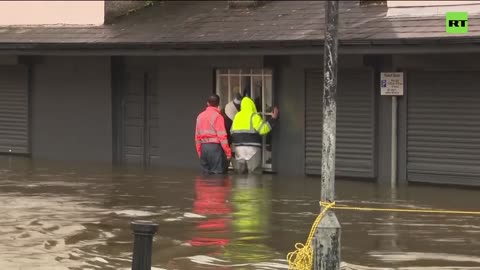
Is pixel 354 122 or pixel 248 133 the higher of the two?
pixel 354 122

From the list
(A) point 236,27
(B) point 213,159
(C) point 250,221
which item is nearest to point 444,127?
(B) point 213,159

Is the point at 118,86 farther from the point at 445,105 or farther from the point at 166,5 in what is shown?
the point at 445,105

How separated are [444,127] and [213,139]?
13.5 ft

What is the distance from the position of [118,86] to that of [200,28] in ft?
8.91

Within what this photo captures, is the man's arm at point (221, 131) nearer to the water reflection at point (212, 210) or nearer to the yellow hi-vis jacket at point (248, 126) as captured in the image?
the yellow hi-vis jacket at point (248, 126)

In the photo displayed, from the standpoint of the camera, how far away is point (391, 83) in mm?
15773

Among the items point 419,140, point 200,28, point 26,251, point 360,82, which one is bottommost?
point 26,251

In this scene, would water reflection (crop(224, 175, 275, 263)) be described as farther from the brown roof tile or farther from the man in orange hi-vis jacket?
the brown roof tile

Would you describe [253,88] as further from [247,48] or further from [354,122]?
[354,122]

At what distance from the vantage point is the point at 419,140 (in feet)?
51.8

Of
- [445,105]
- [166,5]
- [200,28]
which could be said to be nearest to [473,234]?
[445,105]

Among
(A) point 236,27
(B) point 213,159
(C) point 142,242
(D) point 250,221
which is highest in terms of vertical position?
(A) point 236,27

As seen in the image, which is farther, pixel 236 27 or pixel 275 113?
pixel 236 27

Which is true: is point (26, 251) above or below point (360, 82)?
below
